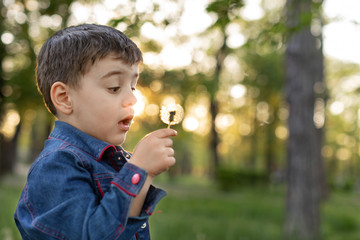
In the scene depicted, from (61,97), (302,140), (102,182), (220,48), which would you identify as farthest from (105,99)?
(220,48)

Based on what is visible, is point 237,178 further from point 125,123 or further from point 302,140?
point 125,123

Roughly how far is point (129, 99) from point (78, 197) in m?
0.35

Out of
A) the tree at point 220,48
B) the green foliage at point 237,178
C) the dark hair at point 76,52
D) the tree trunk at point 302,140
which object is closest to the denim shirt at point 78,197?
the dark hair at point 76,52

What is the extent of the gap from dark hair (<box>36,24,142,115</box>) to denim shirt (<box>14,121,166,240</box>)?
0.22 m

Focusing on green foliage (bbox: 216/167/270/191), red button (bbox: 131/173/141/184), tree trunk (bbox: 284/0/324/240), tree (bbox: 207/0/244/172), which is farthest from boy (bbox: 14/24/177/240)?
green foliage (bbox: 216/167/270/191)

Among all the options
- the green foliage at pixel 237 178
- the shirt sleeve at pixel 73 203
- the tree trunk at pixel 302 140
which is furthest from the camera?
the green foliage at pixel 237 178

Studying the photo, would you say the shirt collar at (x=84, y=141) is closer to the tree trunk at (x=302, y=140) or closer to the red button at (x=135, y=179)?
the red button at (x=135, y=179)

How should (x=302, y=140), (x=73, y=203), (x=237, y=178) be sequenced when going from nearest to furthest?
(x=73, y=203)
(x=302, y=140)
(x=237, y=178)

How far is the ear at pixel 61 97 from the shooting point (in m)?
1.32

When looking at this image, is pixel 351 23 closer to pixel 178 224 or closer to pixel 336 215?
pixel 178 224

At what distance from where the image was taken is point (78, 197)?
45.6 inches

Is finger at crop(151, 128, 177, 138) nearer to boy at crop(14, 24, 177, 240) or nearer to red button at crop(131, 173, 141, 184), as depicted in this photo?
boy at crop(14, 24, 177, 240)

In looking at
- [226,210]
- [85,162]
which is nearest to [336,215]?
[226,210]

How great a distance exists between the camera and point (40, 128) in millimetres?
27062
